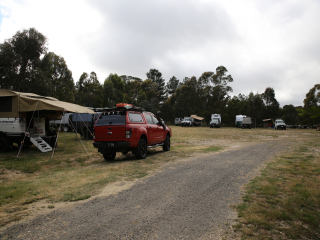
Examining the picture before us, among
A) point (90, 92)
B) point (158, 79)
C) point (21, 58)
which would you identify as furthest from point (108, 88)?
point (158, 79)

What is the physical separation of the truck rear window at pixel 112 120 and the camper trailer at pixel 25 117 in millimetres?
2302

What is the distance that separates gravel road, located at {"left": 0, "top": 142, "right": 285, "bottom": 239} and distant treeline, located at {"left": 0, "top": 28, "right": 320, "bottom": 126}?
2474cm

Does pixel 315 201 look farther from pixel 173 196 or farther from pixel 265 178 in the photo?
pixel 173 196

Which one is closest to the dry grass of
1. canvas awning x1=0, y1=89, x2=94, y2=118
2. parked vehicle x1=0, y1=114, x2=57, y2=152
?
canvas awning x1=0, y1=89, x2=94, y2=118

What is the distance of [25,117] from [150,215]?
1053 cm

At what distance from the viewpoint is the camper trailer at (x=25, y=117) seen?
34.8ft

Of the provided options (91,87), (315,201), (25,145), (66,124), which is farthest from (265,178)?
(91,87)

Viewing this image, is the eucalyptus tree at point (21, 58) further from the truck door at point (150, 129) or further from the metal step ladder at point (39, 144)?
the truck door at point (150, 129)

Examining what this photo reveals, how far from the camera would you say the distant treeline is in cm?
2477

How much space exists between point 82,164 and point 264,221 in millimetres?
7110

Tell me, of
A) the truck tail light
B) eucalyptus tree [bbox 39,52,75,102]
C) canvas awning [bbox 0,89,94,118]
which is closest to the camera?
the truck tail light

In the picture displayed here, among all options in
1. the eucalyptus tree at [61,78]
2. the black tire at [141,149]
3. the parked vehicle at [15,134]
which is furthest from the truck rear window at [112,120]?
the eucalyptus tree at [61,78]

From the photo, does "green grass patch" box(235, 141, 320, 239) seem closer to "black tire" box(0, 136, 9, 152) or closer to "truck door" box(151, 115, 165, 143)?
"truck door" box(151, 115, 165, 143)

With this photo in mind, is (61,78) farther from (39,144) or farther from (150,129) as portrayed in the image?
(150,129)
